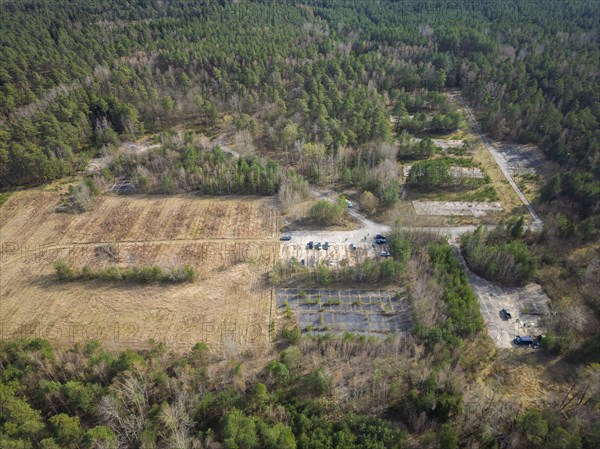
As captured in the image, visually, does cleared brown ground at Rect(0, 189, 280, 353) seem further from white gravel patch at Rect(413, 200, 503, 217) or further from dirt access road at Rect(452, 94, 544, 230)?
dirt access road at Rect(452, 94, 544, 230)

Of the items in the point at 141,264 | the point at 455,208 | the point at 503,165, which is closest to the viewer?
the point at 141,264

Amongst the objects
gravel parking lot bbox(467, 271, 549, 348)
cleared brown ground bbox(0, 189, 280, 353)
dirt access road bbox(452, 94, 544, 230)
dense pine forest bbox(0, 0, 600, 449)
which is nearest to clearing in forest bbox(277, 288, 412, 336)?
dense pine forest bbox(0, 0, 600, 449)

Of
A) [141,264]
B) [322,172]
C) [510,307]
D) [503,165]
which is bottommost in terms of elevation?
[510,307]

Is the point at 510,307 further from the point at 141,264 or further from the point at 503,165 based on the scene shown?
the point at 141,264

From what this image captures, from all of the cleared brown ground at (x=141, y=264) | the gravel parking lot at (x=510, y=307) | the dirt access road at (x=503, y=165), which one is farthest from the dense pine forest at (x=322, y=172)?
the cleared brown ground at (x=141, y=264)

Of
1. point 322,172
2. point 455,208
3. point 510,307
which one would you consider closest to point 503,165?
point 455,208

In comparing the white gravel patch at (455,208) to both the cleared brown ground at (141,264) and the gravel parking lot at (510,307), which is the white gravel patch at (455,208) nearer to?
the gravel parking lot at (510,307)

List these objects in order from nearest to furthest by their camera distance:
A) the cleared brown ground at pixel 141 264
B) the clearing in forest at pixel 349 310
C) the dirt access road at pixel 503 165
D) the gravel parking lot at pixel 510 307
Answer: the gravel parking lot at pixel 510 307, the clearing in forest at pixel 349 310, the cleared brown ground at pixel 141 264, the dirt access road at pixel 503 165
